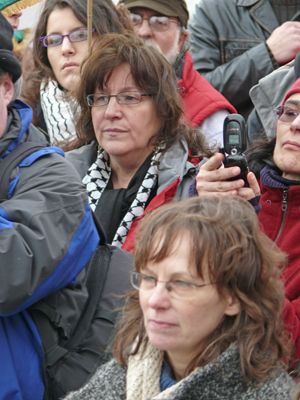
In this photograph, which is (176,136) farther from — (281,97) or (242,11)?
(242,11)

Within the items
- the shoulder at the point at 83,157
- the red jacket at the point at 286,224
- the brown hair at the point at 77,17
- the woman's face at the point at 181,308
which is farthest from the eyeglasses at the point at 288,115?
the brown hair at the point at 77,17

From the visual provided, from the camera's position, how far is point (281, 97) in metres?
4.31

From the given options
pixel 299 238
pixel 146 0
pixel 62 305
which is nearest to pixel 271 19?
pixel 146 0

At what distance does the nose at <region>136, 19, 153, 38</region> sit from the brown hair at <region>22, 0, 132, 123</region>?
0.57ft

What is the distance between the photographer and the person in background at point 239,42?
516 centimetres

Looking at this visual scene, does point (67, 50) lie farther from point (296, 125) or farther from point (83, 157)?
point (296, 125)

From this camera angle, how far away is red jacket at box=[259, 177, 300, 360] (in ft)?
11.1

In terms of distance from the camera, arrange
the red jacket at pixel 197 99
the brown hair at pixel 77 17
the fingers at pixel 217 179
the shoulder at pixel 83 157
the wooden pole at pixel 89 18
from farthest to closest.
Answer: the brown hair at pixel 77 17, the red jacket at pixel 197 99, the wooden pole at pixel 89 18, the shoulder at pixel 83 157, the fingers at pixel 217 179

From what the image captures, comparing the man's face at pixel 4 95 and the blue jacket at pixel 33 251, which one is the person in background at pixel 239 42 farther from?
the blue jacket at pixel 33 251

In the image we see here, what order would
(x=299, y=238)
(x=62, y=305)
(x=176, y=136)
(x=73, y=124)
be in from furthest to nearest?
1. (x=73, y=124)
2. (x=176, y=136)
3. (x=299, y=238)
4. (x=62, y=305)

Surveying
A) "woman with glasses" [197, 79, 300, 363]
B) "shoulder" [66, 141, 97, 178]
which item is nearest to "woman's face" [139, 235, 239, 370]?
"woman with glasses" [197, 79, 300, 363]

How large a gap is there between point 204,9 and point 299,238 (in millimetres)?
2311

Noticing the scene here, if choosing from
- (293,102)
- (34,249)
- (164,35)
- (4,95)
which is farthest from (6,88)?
(164,35)

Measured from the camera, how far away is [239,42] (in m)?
5.36
